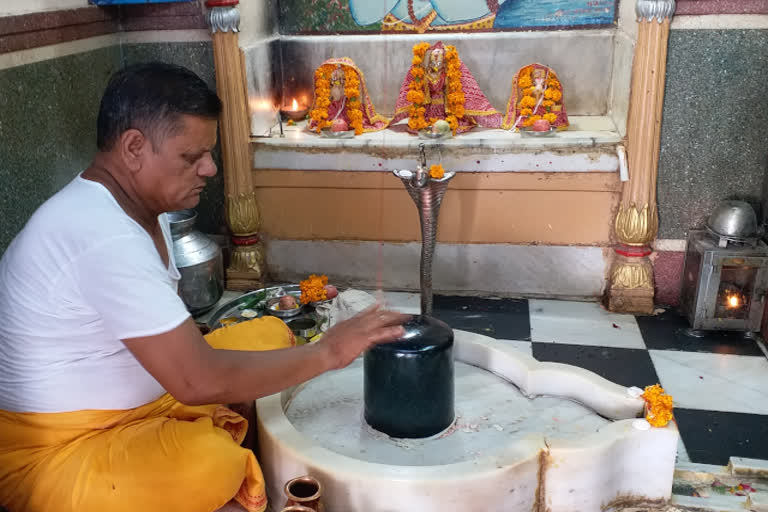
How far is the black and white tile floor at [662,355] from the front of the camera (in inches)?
118

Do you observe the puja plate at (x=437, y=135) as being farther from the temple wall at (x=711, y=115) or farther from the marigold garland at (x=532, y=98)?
the temple wall at (x=711, y=115)

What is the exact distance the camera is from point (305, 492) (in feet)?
6.68

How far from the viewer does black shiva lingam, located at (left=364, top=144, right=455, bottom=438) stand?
232cm

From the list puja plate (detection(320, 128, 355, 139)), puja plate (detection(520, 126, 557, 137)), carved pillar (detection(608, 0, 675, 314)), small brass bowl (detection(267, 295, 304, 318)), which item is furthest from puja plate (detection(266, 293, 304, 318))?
carved pillar (detection(608, 0, 675, 314))

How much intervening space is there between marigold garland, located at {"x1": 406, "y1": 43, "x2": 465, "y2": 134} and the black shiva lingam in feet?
7.24

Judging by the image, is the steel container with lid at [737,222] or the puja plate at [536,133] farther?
the puja plate at [536,133]

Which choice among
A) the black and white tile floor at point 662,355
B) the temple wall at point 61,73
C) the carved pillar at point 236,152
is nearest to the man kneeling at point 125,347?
the temple wall at point 61,73

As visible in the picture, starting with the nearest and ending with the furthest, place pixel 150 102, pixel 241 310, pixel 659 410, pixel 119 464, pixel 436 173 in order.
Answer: pixel 150 102, pixel 119 464, pixel 659 410, pixel 436 173, pixel 241 310

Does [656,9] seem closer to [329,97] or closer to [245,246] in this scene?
[329,97]

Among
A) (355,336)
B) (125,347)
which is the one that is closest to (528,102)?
(355,336)

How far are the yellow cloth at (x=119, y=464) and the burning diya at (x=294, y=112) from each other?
293 cm

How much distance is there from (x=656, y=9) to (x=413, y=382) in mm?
2397

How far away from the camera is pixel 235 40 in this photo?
4098mm

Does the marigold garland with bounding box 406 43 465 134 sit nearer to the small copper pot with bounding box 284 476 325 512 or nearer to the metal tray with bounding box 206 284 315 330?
the metal tray with bounding box 206 284 315 330
